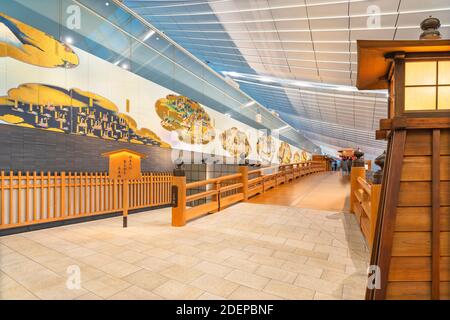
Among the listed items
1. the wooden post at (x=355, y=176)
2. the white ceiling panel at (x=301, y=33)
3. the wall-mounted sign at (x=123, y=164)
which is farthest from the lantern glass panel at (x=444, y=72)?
the wall-mounted sign at (x=123, y=164)

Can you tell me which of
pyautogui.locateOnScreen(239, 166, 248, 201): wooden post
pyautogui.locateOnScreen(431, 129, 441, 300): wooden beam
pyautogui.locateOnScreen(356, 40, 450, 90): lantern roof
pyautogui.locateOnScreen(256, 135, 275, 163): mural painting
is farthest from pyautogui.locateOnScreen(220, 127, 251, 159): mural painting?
pyautogui.locateOnScreen(431, 129, 441, 300): wooden beam

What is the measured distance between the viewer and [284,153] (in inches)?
885

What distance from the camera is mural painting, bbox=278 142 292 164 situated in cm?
2140

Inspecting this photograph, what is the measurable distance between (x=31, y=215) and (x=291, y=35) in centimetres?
831

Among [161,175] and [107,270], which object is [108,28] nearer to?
[161,175]

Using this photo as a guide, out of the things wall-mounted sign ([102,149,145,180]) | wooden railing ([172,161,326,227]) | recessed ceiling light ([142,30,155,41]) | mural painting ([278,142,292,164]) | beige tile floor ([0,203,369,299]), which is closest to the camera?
beige tile floor ([0,203,369,299])

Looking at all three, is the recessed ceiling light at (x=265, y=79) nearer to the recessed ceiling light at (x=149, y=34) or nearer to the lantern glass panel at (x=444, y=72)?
the recessed ceiling light at (x=149, y=34)

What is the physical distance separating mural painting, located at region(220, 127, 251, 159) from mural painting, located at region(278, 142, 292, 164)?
681 cm

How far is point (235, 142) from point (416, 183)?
39.9 ft

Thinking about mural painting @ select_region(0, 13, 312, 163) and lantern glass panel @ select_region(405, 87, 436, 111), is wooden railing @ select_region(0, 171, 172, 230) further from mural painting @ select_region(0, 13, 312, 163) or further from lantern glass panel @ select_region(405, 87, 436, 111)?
lantern glass panel @ select_region(405, 87, 436, 111)

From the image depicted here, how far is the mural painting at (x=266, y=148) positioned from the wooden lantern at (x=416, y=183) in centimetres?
1517

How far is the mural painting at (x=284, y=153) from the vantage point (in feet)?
70.2

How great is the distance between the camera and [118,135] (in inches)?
274

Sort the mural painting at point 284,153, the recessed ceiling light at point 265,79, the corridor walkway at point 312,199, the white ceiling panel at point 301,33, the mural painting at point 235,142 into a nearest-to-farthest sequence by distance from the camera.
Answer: the white ceiling panel at point 301,33 < the corridor walkway at point 312,199 < the recessed ceiling light at point 265,79 < the mural painting at point 235,142 < the mural painting at point 284,153
